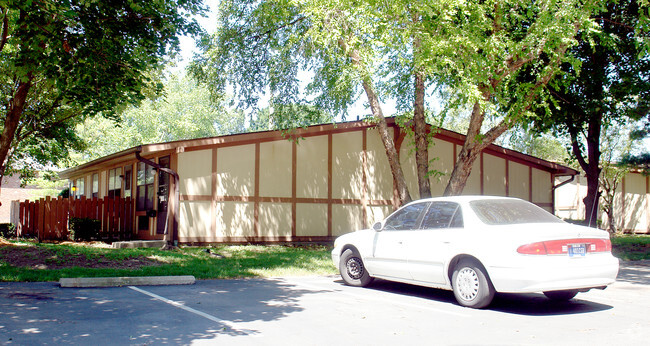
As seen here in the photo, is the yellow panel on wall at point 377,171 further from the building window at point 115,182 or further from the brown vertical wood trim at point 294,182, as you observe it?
the building window at point 115,182

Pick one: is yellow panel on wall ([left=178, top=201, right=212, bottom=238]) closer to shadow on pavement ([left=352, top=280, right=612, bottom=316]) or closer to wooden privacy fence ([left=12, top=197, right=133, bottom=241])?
wooden privacy fence ([left=12, top=197, right=133, bottom=241])

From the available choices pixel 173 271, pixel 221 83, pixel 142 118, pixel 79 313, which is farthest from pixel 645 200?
pixel 142 118

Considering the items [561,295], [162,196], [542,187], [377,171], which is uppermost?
[377,171]

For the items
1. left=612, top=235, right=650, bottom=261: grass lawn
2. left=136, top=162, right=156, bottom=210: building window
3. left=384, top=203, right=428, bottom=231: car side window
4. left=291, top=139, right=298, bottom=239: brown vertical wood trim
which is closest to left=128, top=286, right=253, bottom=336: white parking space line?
left=384, top=203, right=428, bottom=231: car side window

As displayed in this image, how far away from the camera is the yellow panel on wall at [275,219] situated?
60.8 feet

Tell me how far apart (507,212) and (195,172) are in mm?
11449

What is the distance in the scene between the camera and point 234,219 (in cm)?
1802

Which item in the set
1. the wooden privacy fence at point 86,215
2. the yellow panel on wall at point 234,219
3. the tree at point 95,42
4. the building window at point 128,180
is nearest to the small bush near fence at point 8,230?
the wooden privacy fence at point 86,215

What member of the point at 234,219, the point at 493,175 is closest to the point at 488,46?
Result: the point at 234,219

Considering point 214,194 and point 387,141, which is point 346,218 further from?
point 387,141

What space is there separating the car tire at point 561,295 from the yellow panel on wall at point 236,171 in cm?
1158

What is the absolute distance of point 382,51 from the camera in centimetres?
1330

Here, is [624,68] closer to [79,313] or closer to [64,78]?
[64,78]

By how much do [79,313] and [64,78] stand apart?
572 cm
